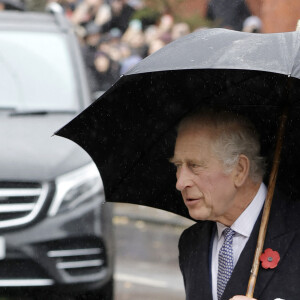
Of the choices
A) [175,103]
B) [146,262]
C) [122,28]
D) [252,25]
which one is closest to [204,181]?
[175,103]

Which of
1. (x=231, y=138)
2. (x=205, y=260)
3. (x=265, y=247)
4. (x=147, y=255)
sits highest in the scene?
(x=231, y=138)

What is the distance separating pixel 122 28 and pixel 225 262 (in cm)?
1413

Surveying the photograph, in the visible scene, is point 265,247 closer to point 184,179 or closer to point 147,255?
point 184,179

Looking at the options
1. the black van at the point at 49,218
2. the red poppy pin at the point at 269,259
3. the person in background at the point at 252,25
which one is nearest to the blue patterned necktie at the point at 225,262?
the red poppy pin at the point at 269,259

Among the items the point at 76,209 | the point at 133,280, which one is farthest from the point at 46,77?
the point at 133,280

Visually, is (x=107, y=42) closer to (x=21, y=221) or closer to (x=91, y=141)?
(x=21, y=221)

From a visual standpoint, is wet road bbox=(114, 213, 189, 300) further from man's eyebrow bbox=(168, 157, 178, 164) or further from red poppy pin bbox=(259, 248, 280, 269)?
red poppy pin bbox=(259, 248, 280, 269)

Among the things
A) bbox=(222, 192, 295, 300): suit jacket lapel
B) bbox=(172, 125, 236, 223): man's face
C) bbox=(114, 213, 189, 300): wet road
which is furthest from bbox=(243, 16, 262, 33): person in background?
bbox=(222, 192, 295, 300): suit jacket lapel

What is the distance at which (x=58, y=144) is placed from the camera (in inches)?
289

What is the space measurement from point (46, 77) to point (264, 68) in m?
4.99

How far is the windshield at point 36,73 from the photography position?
26.1ft

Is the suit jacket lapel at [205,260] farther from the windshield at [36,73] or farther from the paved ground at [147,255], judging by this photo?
the paved ground at [147,255]

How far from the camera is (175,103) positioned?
399 centimetres

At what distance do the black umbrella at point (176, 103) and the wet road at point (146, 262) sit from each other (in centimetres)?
449
